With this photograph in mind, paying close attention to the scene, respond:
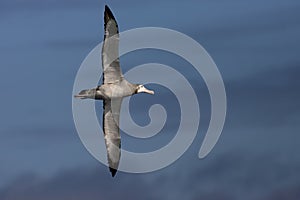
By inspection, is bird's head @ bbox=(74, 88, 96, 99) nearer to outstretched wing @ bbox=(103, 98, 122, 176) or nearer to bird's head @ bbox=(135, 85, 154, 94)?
outstretched wing @ bbox=(103, 98, 122, 176)

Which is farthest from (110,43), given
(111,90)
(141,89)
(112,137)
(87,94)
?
(112,137)

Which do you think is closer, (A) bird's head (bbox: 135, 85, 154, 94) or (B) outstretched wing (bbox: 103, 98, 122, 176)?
(A) bird's head (bbox: 135, 85, 154, 94)

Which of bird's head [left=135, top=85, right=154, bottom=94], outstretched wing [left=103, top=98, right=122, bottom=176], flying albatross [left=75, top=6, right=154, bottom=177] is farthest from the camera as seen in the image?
outstretched wing [left=103, top=98, right=122, bottom=176]

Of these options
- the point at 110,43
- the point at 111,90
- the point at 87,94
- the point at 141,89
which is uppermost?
the point at 110,43

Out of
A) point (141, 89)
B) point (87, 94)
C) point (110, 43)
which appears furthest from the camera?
point (141, 89)

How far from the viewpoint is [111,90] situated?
7100 centimetres

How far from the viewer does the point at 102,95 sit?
71250mm

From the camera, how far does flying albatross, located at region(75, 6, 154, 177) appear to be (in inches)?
2763

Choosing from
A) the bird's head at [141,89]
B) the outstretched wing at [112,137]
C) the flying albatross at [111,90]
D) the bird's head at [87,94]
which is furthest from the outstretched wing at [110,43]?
the outstretched wing at [112,137]

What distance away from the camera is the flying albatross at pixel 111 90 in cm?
7019

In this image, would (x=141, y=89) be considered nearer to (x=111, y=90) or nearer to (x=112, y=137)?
(x=111, y=90)

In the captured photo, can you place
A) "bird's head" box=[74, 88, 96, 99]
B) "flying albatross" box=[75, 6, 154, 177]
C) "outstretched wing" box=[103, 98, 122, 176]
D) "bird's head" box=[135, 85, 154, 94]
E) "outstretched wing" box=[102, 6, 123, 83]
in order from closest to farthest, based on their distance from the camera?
"outstretched wing" box=[102, 6, 123, 83], "flying albatross" box=[75, 6, 154, 177], "bird's head" box=[74, 88, 96, 99], "bird's head" box=[135, 85, 154, 94], "outstretched wing" box=[103, 98, 122, 176]

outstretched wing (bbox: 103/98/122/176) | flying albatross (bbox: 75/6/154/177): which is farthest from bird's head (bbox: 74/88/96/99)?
outstretched wing (bbox: 103/98/122/176)

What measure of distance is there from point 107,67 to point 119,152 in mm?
6109
